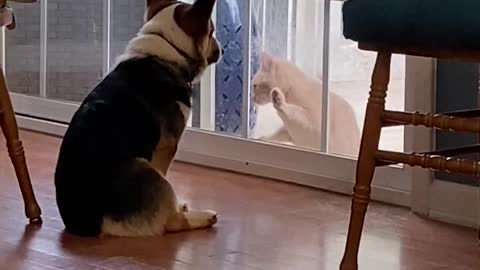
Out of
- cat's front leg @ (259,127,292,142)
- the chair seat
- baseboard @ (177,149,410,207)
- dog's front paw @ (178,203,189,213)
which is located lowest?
baseboard @ (177,149,410,207)

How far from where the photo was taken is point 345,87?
109 inches

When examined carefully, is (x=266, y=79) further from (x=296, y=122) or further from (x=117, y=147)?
(x=117, y=147)

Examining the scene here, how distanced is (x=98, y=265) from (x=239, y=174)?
1105mm

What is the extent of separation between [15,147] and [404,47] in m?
1.09

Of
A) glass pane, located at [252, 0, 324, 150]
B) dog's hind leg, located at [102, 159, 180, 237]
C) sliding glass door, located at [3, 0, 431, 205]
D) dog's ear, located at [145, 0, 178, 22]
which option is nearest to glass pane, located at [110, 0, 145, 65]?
sliding glass door, located at [3, 0, 431, 205]

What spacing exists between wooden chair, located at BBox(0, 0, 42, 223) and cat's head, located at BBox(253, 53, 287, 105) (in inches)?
35.1

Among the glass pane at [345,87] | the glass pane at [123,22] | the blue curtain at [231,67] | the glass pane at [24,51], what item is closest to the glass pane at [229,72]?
the blue curtain at [231,67]

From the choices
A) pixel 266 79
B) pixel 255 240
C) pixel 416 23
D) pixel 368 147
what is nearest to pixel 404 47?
pixel 416 23

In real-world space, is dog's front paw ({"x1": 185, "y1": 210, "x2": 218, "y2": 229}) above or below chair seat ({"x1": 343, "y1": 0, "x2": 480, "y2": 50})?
below

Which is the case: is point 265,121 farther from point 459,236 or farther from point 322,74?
point 459,236

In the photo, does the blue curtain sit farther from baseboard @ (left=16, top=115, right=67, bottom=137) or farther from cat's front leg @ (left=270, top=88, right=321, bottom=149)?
baseboard @ (left=16, top=115, right=67, bottom=137)

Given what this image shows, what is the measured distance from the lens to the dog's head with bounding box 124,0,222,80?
2.36 meters

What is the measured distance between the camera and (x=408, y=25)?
160 centimetres

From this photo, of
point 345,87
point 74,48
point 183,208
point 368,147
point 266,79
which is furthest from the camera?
point 74,48
